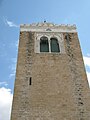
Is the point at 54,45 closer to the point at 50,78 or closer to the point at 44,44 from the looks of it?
the point at 44,44

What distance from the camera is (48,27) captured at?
66.0 feet

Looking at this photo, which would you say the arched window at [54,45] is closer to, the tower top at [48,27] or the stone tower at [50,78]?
the stone tower at [50,78]

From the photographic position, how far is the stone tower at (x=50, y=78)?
1362 centimetres

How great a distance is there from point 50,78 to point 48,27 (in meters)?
6.38

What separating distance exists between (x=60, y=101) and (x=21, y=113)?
8.78ft

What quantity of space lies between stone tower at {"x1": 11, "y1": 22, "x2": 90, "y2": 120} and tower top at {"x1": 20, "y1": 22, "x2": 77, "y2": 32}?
91 millimetres

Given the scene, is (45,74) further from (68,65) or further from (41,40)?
(41,40)

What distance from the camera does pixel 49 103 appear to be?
14.0 metres

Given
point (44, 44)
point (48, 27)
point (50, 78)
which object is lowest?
point (50, 78)

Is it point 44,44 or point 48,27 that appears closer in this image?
point 44,44

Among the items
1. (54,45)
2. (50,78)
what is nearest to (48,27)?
(54,45)

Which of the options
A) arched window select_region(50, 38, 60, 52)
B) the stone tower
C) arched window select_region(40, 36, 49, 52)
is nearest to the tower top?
the stone tower

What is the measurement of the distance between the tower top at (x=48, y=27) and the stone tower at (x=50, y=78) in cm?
9

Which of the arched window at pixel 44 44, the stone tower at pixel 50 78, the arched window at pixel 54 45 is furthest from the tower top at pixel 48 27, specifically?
the arched window at pixel 54 45
